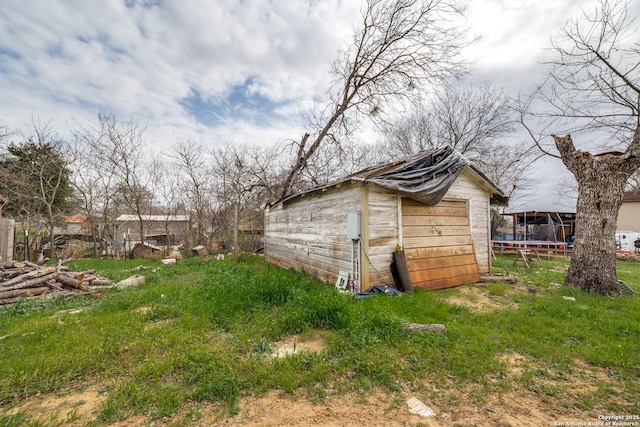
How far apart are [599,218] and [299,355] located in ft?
21.5

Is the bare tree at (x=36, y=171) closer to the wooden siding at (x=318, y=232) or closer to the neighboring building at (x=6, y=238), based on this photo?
the neighboring building at (x=6, y=238)

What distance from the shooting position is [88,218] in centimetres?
1122

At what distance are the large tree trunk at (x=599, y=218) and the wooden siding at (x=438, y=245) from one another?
1.92 meters

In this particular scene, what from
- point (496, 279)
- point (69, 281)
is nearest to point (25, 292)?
point (69, 281)

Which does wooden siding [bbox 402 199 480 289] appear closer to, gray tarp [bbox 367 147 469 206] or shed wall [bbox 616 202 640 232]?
gray tarp [bbox 367 147 469 206]

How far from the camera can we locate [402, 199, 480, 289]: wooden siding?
16.9ft

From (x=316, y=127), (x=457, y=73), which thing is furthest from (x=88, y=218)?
(x=457, y=73)

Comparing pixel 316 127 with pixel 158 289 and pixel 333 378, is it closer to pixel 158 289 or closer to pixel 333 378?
pixel 158 289

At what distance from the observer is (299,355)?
102 inches

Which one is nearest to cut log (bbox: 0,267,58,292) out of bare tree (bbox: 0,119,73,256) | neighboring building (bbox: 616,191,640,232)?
bare tree (bbox: 0,119,73,256)

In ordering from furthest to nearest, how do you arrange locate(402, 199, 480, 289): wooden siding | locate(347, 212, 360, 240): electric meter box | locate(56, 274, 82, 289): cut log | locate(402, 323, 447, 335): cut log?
locate(56, 274, 82, 289): cut log
locate(402, 199, 480, 289): wooden siding
locate(347, 212, 360, 240): electric meter box
locate(402, 323, 447, 335): cut log

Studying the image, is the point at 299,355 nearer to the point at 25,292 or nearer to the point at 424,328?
the point at 424,328

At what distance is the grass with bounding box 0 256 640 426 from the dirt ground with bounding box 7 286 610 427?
0.07 m

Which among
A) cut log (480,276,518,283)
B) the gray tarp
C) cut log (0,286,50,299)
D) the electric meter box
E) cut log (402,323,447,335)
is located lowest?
cut log (0,286,50,299)
